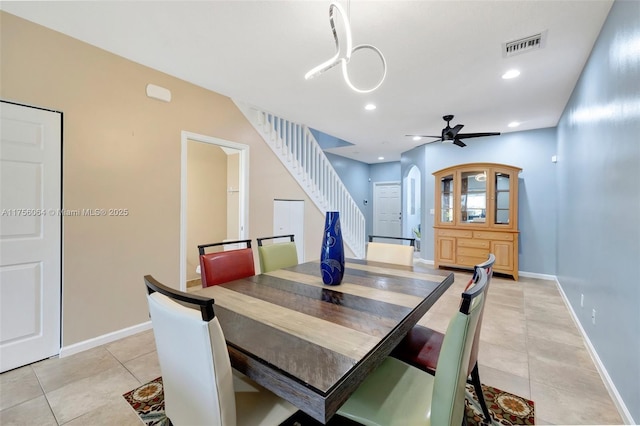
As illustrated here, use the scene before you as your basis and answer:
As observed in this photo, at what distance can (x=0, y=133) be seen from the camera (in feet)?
6.48

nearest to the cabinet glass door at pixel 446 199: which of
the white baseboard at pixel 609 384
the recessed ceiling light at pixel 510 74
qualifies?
the recessed ceiling light at pixel 510 74

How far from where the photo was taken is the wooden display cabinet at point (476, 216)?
461 centimetres

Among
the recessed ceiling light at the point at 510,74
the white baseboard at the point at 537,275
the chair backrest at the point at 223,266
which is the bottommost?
the white baseboard at the point at 537,275

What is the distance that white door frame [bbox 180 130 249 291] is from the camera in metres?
3.00

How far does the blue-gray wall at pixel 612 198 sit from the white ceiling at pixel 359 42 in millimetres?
346

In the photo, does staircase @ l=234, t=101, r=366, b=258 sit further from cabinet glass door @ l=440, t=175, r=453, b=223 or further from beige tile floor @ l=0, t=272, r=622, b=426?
beige tile floor @ l=0, t=272, r=622, b=426

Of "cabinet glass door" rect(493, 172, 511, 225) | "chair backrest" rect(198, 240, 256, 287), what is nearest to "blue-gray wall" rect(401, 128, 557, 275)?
"cabinet glass door" rect(493, 172, 511, 225)

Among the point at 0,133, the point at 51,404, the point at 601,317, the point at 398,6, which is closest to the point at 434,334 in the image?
the point at 601,317

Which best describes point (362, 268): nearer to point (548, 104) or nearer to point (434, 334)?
point (434, 334)

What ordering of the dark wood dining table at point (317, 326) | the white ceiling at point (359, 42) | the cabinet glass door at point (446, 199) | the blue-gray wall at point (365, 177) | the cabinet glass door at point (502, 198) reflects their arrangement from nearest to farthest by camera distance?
the dark wood dining table at point (317, 326), the white ceiling at point (359, 42), the cabinet glass door at point (502, 198), the cabinet glass door at point (446, 199), the blue-gray wall at point (365, 177)

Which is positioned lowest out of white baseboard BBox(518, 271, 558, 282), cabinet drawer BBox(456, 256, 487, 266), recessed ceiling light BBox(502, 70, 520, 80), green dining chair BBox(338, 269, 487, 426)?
white baseboard BBox(518, 271, 558, 282)

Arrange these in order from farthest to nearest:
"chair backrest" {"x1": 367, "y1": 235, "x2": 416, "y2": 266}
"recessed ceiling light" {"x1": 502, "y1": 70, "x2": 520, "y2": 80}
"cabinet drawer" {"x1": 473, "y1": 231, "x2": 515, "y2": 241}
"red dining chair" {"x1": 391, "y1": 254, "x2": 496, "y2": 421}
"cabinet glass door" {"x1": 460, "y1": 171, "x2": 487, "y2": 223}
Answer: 1. "cabinet glass door" {"x1": 460, "y1": 171, "x2": 487, "y2": 223}
2. "cabinet drawer" {"x1": 473, "y1": 231, "x2": 515, "y2": 241}
3. "recessed ceiling light" {"x1": 502, "y1": 70, "x2": 520, "y2": 80}
4. "chair backrest" {"x1": 367, "y1": 235, "x2": 416, "y2": 266}
5. "red dining chair" {"x1": 391, "y1": 254, "x2": 496, "y2": 421}

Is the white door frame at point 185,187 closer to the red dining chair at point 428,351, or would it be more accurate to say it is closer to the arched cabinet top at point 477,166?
the red dining chair at point 428,351

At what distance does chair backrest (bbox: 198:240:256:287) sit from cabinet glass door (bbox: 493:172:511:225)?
175 inches
